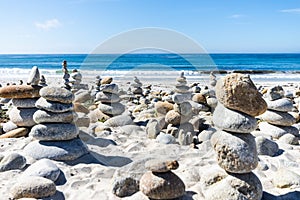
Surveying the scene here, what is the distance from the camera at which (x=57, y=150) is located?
17.5 feet

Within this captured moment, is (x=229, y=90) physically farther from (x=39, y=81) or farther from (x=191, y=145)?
(x=39, y=81)

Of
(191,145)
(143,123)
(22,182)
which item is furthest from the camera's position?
(143,123)

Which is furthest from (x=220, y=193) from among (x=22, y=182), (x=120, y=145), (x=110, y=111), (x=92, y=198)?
(x=110, y=111)

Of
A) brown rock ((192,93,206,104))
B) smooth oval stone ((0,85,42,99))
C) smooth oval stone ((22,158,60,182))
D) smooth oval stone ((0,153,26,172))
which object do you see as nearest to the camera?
smooth oval stone ((22,158,60,182))

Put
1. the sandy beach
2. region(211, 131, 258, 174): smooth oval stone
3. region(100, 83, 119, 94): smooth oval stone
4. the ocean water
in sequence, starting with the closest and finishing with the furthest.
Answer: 1. region(211, 131, 258, 174): smooth oval stone
2. the sandy beach
3. region(100, 83, 119, 94): smooth oval stone
4. the ocean water

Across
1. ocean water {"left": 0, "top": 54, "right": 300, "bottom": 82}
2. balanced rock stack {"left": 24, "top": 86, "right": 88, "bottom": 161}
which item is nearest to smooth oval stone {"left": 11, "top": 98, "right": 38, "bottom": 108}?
balanced rock stack {"left": 24, "top": 86, "right": 88, "bottom": 161}

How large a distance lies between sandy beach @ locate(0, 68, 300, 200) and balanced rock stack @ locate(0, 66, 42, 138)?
40 centimetres

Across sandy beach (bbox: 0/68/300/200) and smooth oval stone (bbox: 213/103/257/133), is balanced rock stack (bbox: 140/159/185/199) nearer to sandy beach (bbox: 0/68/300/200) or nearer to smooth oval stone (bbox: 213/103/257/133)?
sandy beach (bbox: 0/68/300/200)

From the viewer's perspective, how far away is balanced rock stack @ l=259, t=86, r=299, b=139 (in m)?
6.35

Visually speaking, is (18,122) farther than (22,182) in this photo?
Yes

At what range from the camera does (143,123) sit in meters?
8.20

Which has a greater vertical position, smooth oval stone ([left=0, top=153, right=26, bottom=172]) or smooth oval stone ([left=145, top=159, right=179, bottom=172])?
smooth oval stone ([left=145, top=159, right=179, bottom=172])

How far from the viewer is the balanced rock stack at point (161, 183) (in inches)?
146

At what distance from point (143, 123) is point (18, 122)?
2909mm
